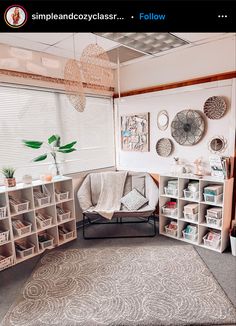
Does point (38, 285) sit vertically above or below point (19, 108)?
below

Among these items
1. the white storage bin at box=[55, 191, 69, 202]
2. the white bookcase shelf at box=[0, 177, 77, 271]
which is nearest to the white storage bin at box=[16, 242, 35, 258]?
the white bookcase shelf at box=[0, 177, 77, 271]

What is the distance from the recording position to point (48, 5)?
68cm

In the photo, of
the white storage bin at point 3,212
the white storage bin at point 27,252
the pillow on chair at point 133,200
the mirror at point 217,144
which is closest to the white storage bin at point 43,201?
the white storage bin at point 3,212

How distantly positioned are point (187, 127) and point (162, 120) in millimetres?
435

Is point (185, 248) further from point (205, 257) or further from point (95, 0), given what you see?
point (95, 0)

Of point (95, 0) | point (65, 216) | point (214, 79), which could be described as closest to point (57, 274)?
point (65, 216)

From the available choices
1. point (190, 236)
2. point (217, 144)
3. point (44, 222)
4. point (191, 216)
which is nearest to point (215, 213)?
point (191, 216)

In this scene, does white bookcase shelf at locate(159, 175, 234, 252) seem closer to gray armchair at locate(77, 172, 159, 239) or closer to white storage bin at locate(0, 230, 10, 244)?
gray armchair at locate(77, 172, 159, 239)

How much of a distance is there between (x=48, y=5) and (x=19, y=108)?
244cm

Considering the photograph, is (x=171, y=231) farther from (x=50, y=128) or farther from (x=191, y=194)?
(x=50, y=128)

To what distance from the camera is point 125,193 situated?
3566 millimetres

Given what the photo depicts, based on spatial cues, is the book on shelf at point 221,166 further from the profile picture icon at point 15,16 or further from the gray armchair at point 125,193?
the profile picture icon at point 15,16

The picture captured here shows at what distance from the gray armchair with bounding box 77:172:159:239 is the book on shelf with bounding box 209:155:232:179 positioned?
843 millimetres

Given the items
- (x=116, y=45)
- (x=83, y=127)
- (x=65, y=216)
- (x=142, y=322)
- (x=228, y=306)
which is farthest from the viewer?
(x=83, y=127)
